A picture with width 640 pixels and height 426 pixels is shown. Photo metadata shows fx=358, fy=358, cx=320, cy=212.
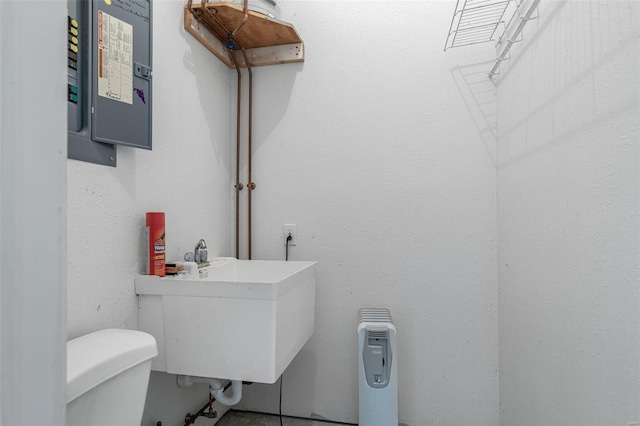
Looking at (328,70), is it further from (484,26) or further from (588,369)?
(588,369)

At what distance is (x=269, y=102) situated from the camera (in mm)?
1926

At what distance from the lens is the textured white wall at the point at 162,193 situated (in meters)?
1.05

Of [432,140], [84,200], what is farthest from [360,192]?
[84,200]

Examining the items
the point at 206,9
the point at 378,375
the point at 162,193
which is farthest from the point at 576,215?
the point at 206,9

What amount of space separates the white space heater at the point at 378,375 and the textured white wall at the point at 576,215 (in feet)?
1.58

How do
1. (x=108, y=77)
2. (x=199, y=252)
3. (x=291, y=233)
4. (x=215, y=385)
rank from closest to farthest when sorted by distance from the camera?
(x=108, y=77) → (x=215, y=385) → (x=199, y=252) → (x=291, y=233)

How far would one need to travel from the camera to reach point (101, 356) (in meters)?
0.81

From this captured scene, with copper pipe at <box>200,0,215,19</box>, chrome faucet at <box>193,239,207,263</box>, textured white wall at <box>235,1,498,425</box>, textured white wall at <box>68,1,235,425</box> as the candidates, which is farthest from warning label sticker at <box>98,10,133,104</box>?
textured white wall at <box>235,1,498,425</box>

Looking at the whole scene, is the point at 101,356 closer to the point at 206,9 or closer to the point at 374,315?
the point at 374,315

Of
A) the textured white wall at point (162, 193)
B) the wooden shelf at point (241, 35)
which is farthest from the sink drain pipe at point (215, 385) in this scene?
the wooden shelf at point (241, 35)

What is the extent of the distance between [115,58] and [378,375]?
59.6 inches

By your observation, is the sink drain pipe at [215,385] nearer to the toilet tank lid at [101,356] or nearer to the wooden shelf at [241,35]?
the toilet tank lid at [101,356]

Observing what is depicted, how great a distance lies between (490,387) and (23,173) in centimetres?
193

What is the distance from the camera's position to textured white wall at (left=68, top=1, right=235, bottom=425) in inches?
41.4
